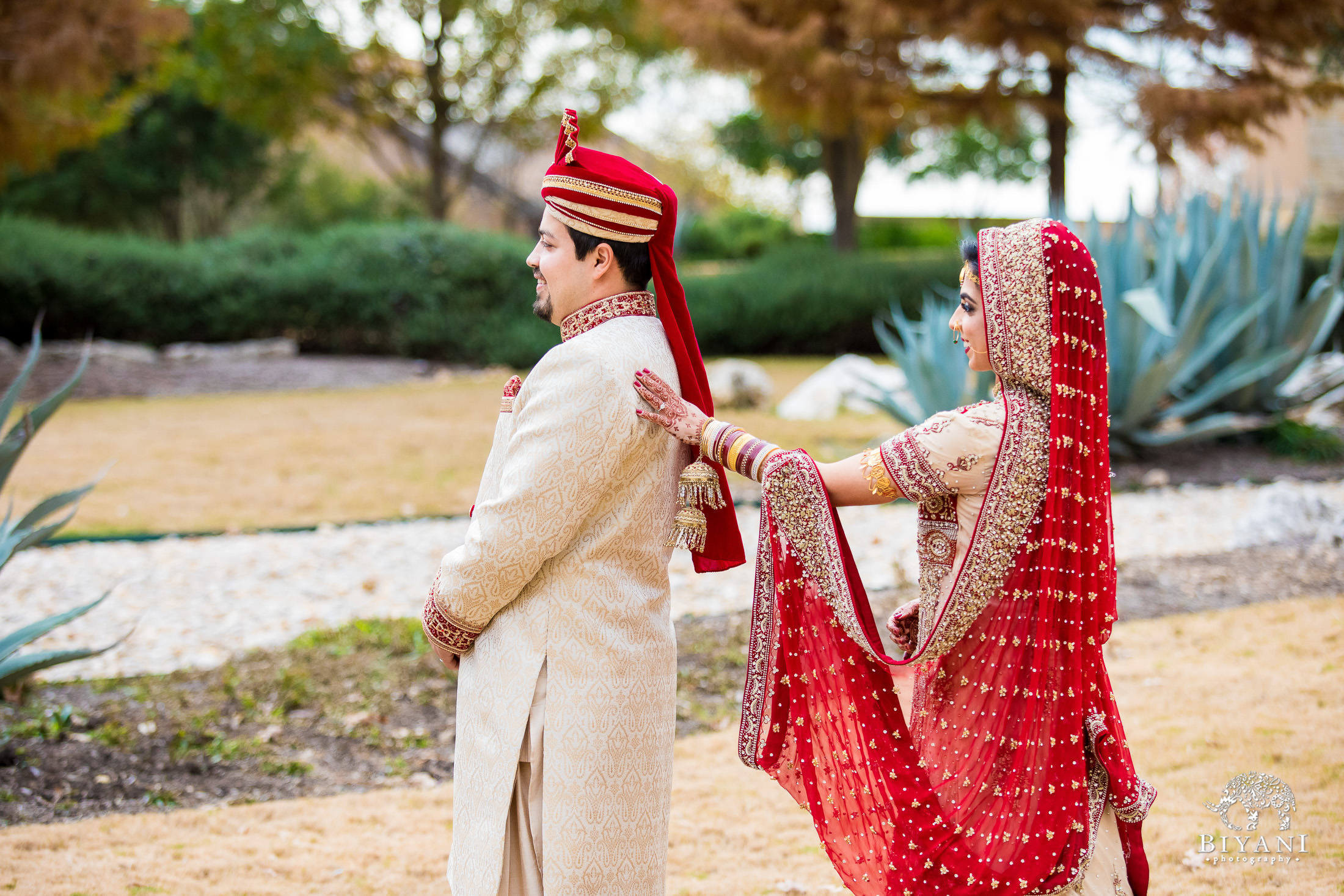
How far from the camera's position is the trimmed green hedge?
15352 millimetres

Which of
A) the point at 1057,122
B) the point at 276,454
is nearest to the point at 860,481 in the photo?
the point at 276,454

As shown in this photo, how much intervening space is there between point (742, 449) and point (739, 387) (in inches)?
385

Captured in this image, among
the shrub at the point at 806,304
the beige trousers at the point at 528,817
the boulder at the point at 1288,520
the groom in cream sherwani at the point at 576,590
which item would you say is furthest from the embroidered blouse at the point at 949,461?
the shrub at the point at 806,304

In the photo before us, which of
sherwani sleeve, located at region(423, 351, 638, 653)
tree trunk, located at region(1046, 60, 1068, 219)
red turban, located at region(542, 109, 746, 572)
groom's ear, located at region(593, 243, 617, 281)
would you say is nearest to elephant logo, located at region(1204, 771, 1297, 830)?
red turban, located at region(542, 109, 746, 572)

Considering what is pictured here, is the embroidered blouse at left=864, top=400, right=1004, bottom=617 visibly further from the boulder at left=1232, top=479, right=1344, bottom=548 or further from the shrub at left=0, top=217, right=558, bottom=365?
the shrub at left=0, top=217, right=558, bottom=365

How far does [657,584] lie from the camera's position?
227 centimetres

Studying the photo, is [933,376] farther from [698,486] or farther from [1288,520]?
[698,486]

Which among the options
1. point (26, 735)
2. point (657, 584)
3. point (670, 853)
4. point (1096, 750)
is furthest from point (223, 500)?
point (1096, 750)

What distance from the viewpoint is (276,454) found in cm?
957

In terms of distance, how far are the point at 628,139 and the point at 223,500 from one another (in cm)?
2720

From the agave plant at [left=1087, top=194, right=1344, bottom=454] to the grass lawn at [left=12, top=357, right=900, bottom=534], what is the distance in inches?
89.1

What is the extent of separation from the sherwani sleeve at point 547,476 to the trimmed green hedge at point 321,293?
14.0 m

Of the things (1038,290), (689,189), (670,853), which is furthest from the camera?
(689,189)

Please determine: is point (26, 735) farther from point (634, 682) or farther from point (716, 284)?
point (716, 284)
